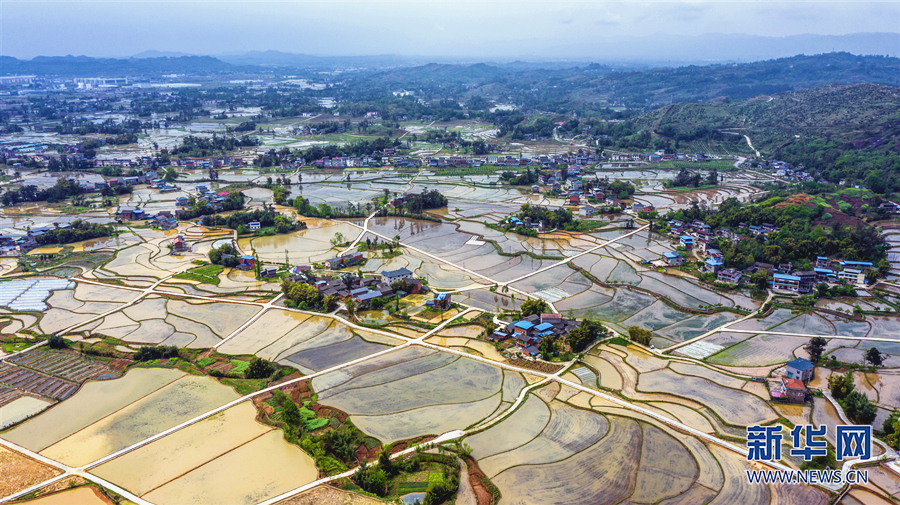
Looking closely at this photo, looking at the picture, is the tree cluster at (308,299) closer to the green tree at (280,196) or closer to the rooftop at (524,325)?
the rooftop at (524,325)

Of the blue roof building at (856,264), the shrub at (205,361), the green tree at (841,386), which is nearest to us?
the green tree at (841,386)

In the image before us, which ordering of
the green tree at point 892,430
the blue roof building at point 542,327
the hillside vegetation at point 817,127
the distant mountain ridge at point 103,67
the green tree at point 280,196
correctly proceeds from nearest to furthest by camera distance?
1. the green tree at point 892,430
2. the blue roof building at point 542,327
3. the green tree at point 280,196
4. the hillside vegetation at point 817,127
5. the distant mountain ridge at point 103,67

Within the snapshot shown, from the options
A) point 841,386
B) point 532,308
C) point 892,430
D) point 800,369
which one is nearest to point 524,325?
point 532,308

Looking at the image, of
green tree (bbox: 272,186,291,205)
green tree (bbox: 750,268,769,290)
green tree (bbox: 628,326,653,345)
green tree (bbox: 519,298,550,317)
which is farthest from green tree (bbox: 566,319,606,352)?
green tree (bbox: 272,186,291,205)

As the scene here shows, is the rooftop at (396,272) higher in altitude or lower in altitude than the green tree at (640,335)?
higher

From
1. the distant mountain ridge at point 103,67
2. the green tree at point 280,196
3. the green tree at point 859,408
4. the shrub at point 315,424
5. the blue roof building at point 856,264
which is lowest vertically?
the shrub at point 315,424

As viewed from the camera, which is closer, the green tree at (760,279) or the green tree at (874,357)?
the green tree at (874,357)

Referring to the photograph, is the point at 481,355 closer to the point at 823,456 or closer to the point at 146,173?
the point at 823,456

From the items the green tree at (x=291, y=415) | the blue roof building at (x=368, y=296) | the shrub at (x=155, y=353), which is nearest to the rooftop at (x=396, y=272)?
the blue roof building at (x=368, y=296)
